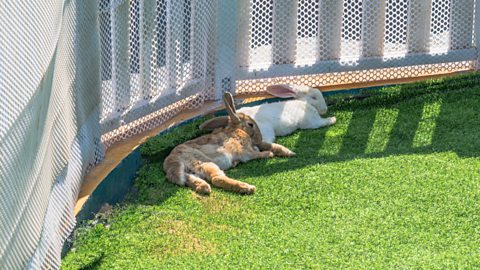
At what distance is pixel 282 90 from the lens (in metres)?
6.93

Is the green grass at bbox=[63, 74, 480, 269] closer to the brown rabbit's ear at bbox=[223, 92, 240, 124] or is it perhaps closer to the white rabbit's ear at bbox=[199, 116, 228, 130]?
the white rabbit's ear at bbox=[199, 116, 228, 130]

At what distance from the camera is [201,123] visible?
6496 millimetres

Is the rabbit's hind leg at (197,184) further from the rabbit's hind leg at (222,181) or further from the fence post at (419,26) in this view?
the fence post at (419,26)

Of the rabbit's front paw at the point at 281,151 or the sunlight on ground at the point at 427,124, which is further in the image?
the sunlight on ground at the point at 427,124

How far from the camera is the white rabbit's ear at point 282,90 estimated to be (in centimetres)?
690

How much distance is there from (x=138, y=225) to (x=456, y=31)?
12.0 feet

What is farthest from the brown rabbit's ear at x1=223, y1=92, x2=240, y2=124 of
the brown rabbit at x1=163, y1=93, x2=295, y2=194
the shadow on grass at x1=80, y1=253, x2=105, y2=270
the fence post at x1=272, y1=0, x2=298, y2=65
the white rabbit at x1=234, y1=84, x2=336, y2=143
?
the shadow on grass at x1=80, y1=253, x2=105, y2=270

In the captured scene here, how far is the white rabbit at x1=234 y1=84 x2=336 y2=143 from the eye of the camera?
21.1ft

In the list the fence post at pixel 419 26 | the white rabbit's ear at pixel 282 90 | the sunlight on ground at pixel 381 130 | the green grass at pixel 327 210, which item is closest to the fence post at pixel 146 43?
the green grass at pixel 327 210

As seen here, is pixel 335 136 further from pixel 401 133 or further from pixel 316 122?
pixel 401 133

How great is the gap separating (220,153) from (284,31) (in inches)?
64.8

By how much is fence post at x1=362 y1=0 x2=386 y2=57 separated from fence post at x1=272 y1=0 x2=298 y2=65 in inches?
22.3

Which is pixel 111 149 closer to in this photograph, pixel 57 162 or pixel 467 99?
pixel 57 162

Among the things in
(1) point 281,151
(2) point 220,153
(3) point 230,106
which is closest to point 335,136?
(1) point 281,151
